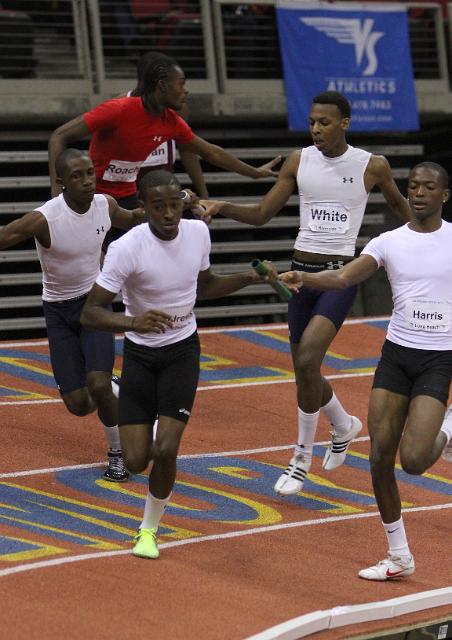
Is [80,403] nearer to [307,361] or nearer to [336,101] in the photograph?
[307,361]

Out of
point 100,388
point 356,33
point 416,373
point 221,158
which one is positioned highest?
point 356,33

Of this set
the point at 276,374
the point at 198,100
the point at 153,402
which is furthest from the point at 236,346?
the point at 153,402

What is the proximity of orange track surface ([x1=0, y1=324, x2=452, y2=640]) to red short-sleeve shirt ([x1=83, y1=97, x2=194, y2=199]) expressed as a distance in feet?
6.70

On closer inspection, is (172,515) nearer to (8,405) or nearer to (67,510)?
(67,510)

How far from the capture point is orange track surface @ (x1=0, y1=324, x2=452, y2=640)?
20.9ft

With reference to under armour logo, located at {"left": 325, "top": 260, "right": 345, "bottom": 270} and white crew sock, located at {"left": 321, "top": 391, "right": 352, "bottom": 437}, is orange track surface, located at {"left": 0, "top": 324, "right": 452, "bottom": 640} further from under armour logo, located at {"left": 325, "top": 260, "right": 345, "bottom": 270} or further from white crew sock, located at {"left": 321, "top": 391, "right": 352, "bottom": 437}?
under armour logo, located at {"left": 325, "top": 260, "right": 345, "bottom": 270}

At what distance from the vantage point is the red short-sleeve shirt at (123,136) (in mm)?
9617

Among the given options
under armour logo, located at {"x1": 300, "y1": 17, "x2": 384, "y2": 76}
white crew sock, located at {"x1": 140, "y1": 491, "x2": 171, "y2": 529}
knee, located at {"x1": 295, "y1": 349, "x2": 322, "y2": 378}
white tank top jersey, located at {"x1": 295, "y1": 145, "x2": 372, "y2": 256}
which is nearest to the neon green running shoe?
white crew sock, located at {"x1": 140, "y1": 491, "x2": 171, "y2": 529}

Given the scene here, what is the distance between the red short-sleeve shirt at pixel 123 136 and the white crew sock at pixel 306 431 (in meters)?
2.30

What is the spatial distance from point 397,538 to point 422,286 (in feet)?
4.62

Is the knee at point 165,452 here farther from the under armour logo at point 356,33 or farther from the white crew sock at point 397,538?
the under armour logo at point 356,33

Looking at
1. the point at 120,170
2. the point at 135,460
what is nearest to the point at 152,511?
the point at 135,460

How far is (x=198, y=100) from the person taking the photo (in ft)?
54.0

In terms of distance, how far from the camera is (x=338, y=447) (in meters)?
A: 9.61
